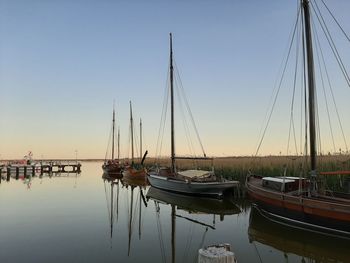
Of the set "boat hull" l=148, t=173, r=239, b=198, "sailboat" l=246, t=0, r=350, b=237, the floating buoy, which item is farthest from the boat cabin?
the floating buoy

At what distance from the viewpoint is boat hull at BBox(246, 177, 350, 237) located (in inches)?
610

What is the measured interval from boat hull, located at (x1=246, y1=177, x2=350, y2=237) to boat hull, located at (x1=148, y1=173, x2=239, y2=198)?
6.57 m

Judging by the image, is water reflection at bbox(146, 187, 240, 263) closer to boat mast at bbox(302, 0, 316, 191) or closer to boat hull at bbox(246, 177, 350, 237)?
boat hull at bbox(246, 177, 350, 237)

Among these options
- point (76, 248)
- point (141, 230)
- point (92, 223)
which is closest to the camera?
point (76, 248)

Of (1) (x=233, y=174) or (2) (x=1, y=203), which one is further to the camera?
(1) (x=233, y=174)

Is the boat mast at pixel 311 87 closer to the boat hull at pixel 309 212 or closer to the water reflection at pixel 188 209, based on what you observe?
the boat hull at pixel 309 212

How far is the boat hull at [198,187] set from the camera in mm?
27766

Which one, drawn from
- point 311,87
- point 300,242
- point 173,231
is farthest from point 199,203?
point 311,87

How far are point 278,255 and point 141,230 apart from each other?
7.93 m

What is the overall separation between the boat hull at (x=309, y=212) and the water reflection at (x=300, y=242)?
466mm

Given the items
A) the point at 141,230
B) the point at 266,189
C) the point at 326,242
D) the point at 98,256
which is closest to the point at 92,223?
the point at 141,230

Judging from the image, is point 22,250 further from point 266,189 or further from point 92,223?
point 266,189

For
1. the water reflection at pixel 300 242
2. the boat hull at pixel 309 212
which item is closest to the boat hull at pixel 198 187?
the boat hull at pixel 309 212

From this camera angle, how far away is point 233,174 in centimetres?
3422
